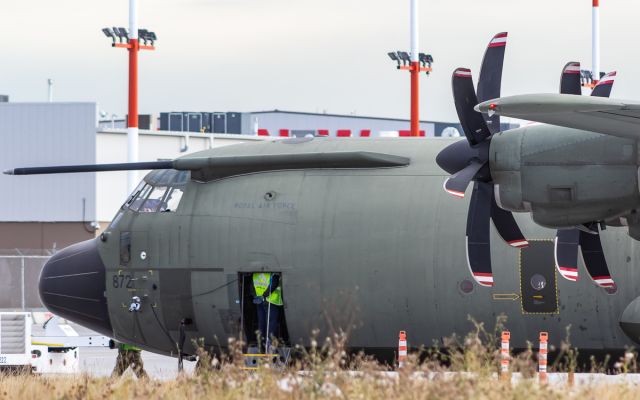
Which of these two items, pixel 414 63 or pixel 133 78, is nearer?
pixel 133 78

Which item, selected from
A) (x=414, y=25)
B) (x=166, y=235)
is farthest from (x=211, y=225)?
(x=414, y=25)

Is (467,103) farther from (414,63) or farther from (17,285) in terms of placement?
(17,285)

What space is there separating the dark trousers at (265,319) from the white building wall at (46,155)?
43272 mm

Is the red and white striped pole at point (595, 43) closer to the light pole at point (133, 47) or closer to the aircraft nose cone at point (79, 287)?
the light pole at point (133, 47)

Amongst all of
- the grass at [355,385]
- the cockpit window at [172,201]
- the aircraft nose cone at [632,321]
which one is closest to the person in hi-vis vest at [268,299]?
the cockpit window at [172,201]

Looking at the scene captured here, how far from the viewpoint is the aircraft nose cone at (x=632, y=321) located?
758 inches

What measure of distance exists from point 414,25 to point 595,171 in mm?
31386

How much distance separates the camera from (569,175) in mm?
16047

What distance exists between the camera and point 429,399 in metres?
13.3

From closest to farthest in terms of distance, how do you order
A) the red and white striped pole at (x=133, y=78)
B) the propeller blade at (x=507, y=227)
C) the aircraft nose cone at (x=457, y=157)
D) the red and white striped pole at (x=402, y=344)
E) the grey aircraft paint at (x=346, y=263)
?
the aircraft nose cone at (x=457, y=157)
the propeller blade at (x=507, y=227)
the grey aircraft paint at (x=346, y=263)
the red and white striped pole at (x=402, y=344)
the red and white striped pole at (x=133, y=78)

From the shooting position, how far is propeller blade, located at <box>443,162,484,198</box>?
659 inches

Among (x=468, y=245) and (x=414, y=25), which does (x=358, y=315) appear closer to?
(x=468, y=245)

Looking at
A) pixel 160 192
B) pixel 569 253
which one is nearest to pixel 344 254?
pixel 160 192

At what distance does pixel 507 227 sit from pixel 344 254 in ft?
11.7
